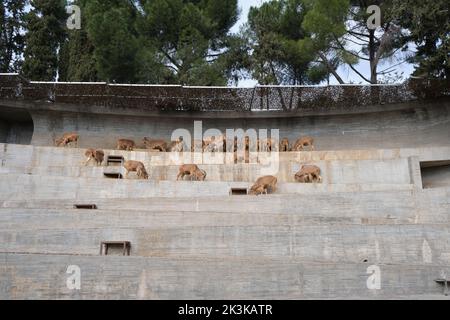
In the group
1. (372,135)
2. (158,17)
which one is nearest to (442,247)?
(372,135)

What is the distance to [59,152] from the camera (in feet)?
58.9

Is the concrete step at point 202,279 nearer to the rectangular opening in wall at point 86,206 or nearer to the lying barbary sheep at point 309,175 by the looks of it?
the rectangular opening in wall at point 86,206

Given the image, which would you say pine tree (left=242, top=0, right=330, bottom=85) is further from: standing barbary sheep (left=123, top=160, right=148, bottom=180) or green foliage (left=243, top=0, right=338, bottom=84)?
standing barbary sheep (left=123, top=160, right=148, bottom=180)

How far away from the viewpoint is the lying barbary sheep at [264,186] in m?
14.9

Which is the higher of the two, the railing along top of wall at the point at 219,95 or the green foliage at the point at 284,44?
the green foliage at the point at 284,44

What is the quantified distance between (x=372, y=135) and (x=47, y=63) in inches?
509

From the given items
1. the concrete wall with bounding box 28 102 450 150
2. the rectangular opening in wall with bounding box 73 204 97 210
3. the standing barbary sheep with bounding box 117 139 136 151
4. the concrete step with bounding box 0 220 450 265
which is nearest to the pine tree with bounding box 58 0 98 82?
the concrete wall with bounding box 28 102 450 150

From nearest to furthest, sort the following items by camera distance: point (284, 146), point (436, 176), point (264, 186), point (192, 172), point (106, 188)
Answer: point (106, 188), point (264, 186), point (192, 172), point (436, 176), point (284, 146)

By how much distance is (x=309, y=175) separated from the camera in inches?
642

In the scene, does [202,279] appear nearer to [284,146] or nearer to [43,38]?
[284,146]

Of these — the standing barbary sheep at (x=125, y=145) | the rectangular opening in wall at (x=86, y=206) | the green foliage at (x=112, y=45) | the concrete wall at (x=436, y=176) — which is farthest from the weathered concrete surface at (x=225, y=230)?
the green foliage at (x=112, y=45)

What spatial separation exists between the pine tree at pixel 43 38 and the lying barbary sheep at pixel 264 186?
12.0m

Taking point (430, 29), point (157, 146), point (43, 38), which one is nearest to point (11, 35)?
point (43, 38)

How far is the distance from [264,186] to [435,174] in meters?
6.82
